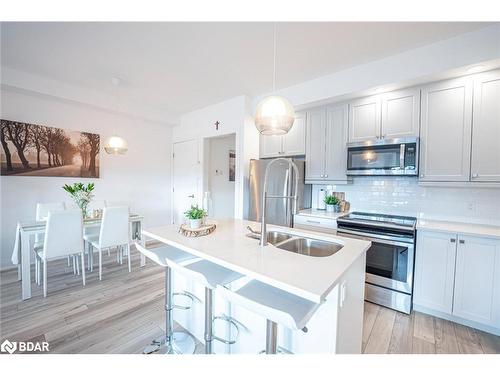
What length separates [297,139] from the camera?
3.23 metres

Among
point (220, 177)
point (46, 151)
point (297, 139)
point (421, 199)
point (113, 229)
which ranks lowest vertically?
point (113, 229)

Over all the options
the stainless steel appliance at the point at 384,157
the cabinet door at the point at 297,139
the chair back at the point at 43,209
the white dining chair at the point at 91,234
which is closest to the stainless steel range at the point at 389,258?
the stainless steel appliance at the point at 384,157

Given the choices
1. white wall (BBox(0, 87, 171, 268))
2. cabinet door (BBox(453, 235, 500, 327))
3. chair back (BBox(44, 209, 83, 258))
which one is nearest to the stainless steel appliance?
cabinet door (BBox(453, 235, 500, 327))

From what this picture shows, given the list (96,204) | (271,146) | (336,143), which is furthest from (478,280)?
(96,204)

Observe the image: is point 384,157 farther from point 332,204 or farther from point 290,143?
point 290,143

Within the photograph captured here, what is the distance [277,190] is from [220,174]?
207 centimetres

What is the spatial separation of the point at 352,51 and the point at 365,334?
273 centimetres

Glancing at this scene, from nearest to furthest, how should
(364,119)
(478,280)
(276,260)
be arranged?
(276,260) → (478,280) → (364,119)

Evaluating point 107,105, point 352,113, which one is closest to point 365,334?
point 352,113

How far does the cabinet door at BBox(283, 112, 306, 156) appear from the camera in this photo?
3180 mm

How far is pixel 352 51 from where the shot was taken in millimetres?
2271

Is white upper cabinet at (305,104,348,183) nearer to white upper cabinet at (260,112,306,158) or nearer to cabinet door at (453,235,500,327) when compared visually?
white upper cabinet at (260,112,306,158)
